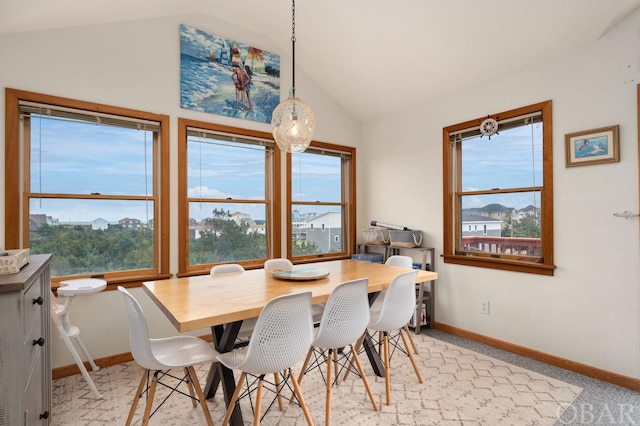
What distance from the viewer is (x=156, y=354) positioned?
1.85m

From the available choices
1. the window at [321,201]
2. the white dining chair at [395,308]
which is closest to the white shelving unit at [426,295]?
the window at [321,201]

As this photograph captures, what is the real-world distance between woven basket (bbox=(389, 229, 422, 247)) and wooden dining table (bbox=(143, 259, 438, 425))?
1.05 meters

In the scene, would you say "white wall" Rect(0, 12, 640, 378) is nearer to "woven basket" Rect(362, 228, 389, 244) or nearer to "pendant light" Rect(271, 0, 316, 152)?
"woven basket" Rect(362, 228, 389, 244)

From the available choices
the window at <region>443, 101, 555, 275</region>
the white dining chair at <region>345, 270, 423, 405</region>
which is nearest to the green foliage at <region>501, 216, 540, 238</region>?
the window at <region>443, 101, 555, 275</region>

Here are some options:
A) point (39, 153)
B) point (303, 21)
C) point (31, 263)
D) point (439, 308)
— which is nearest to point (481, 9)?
point (303, 21)

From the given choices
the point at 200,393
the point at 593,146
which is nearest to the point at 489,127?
the point at 593,146

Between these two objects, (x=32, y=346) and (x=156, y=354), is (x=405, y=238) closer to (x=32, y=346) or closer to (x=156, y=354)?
(x=156, y=354)

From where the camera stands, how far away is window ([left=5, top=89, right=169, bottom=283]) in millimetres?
2629

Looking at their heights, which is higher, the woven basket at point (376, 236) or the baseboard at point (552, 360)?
the woven basket at point (376, 236)

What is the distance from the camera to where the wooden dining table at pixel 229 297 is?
164 cm

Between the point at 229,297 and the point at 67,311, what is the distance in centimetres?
140

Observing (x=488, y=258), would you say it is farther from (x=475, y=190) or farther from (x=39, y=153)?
(x=39, y=153)

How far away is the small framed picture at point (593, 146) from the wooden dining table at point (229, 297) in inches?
58.9

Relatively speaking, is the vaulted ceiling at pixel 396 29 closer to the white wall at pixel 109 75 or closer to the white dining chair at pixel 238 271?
the white wall at pixel 109 75
